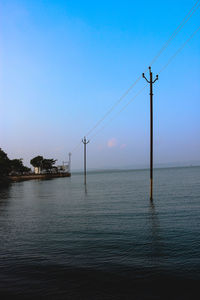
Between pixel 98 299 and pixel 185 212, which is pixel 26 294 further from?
pixel 185 212

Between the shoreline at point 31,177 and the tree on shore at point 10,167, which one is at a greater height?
the tree on shore at point 10,167

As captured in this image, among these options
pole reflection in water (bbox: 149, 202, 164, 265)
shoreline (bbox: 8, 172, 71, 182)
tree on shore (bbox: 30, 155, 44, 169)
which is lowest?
shoreline (bbox: 8, 172, 71, 182)

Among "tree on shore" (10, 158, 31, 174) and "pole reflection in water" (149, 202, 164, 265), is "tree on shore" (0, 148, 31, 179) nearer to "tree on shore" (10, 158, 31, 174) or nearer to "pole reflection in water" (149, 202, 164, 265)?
"tree on shore" (10, 158, 31, 174)

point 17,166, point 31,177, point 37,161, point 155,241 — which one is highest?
point 37,161

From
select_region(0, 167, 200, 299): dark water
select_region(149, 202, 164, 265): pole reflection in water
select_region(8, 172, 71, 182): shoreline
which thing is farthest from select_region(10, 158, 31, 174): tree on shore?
select_region(149, 202, 164, 265): pole reflection in water

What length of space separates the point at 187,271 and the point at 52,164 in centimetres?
13423

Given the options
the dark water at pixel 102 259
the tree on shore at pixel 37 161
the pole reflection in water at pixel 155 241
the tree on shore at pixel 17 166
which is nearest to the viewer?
the dark water at pixel 102 259

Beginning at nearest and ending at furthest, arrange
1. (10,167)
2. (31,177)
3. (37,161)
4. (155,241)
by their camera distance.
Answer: (155,241)
(10,167)
(31,177)
(37,161)

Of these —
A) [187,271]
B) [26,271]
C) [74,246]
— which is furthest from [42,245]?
[187,271]

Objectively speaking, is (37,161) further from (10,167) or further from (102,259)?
(102,259)

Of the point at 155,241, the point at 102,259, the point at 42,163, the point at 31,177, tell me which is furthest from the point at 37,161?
the point at 102,259

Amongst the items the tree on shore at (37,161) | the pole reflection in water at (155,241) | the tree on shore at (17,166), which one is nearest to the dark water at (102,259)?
the pole reflection in water at (155,241)

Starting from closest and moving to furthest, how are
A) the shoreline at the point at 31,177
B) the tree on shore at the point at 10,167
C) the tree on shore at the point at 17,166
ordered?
the tree on shore at the point at 10,167, the shoreline at the point at 31,177, the tree on shore at the point at 17,166

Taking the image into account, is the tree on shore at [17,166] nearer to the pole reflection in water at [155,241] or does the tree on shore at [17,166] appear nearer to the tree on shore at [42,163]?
the tree on shore at [42,163]
